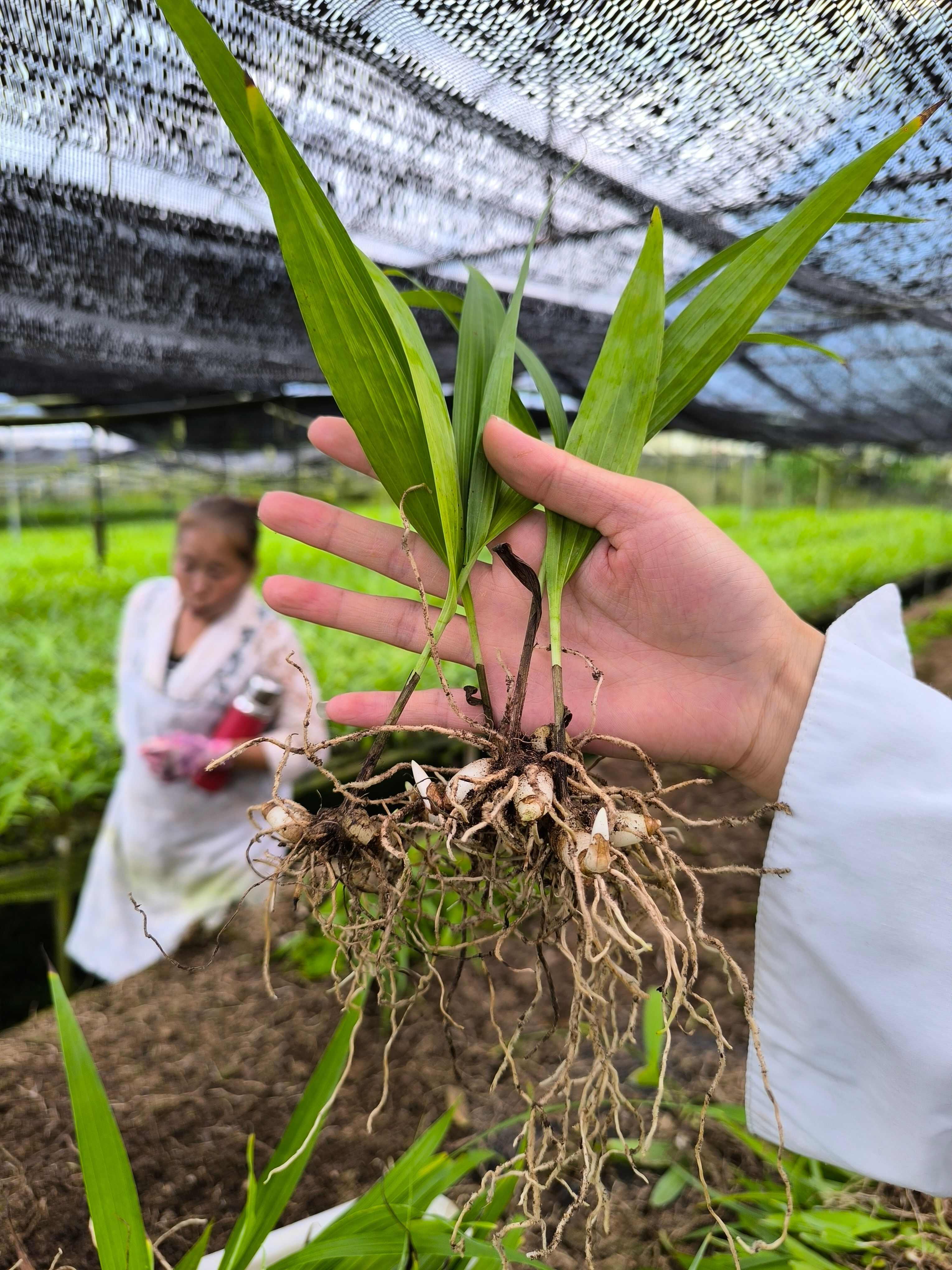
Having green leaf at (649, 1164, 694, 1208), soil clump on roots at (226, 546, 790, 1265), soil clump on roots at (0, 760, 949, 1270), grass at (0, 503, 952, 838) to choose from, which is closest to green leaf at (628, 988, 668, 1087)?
soil clump on roots at (0, 760, 949, 1270)

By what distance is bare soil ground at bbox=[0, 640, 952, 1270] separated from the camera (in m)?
1.03

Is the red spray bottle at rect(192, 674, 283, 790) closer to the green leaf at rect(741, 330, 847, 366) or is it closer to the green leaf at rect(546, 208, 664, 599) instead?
the green leaf at rect(546, 208, 664, 599)

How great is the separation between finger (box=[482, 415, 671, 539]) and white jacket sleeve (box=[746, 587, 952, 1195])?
0.24 metres

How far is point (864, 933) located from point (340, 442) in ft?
2.27

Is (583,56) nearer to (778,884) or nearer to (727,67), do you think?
(727,67)

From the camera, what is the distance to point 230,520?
6.17 feet

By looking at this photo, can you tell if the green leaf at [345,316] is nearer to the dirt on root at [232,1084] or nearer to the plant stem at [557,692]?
the plant stem at [557,692]

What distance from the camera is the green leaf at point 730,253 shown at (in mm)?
638

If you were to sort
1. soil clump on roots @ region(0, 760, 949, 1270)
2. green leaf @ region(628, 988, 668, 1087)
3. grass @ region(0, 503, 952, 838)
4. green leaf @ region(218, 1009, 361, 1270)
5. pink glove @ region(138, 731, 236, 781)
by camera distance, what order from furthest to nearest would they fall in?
grass @ region(0, 503, 952, 838), pink glove @ region(138, 731, 236, 781), green leaf @ region(628, 988, 668, 1087), soil clump on roots @ region(0, 760, 949, 1270), green leaf @ region(218, 1009, 361, 1270)

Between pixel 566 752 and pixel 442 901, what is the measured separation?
169 millimetres

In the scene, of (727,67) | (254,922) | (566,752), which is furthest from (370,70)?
(254,922)

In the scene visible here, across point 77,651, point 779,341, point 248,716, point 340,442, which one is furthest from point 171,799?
point 779,341

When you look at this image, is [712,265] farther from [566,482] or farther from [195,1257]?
[195,1257]

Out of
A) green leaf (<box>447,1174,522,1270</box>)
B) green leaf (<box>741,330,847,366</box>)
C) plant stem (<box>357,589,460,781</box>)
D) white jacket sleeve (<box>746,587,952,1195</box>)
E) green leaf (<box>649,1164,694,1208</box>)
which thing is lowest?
green leaf (<box>649,1164,694,1208</box>)
